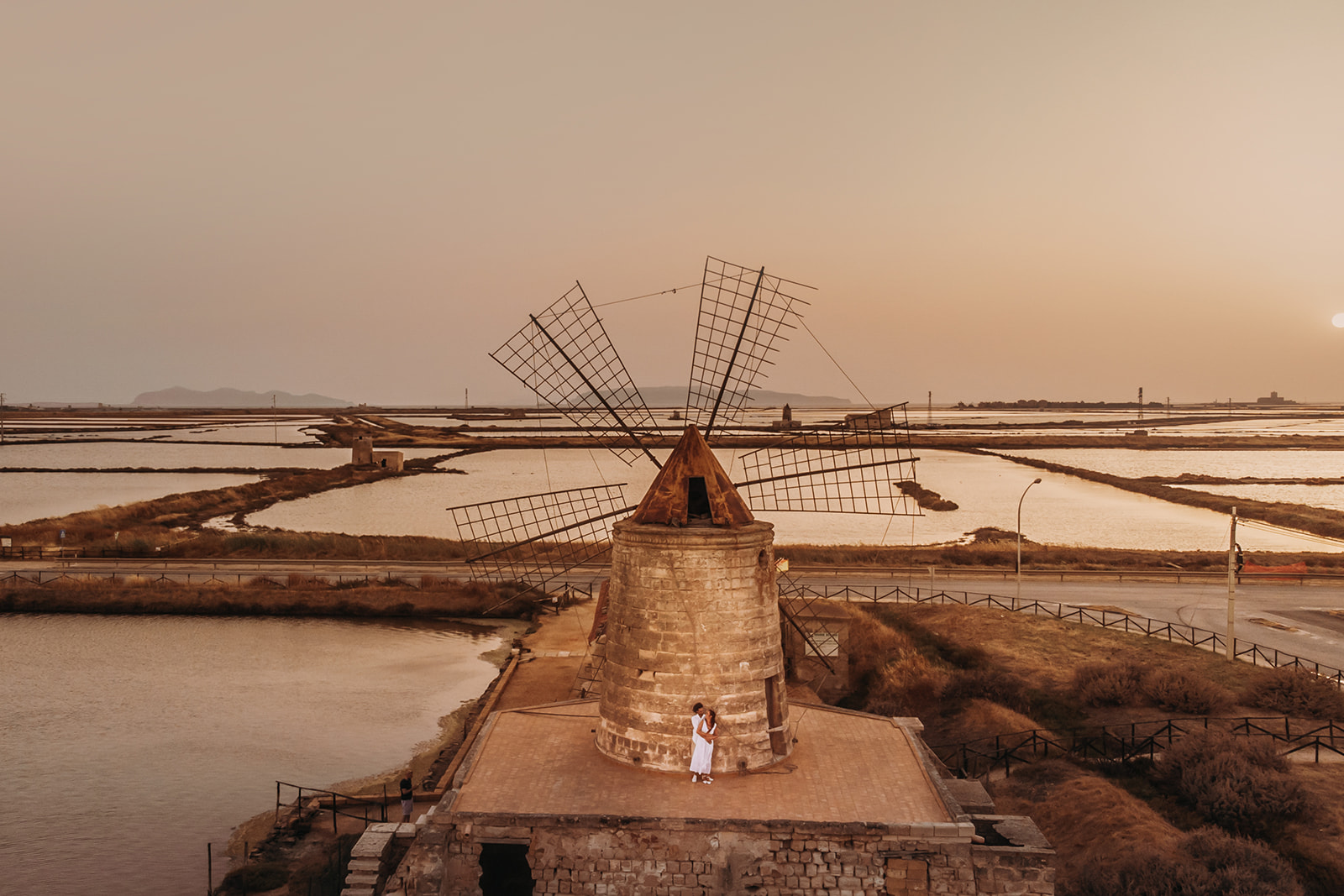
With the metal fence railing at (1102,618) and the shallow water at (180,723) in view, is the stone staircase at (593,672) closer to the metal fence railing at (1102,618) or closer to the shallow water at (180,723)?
the shallow water at (180,723)

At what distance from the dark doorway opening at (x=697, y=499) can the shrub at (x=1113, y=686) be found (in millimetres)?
10015

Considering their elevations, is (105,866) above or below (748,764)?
below

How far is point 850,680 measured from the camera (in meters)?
19.9

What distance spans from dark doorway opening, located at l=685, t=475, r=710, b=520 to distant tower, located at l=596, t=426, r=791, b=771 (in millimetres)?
188

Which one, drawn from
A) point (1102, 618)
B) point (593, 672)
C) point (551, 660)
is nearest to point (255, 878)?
point (593, 672)

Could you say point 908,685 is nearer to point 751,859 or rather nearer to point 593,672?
point 593,672

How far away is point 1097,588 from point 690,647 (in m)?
24.4

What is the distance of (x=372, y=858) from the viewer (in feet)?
33.0

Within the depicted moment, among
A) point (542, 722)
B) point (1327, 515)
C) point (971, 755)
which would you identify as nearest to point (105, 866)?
point (542, 722)

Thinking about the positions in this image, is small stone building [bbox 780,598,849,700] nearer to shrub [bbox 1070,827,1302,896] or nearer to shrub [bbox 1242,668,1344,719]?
shrub [bbox 1242,668,1344,719]

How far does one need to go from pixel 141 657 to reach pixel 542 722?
14.9 metres

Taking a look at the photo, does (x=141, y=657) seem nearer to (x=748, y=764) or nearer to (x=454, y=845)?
(x=454, y=845)

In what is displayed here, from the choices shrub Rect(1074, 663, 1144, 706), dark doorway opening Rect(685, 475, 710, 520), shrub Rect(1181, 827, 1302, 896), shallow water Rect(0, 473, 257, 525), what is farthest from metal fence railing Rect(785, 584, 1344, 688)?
shallow water Rect(0, 473, 257, 525)

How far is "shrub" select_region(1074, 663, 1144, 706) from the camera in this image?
54.5ft
